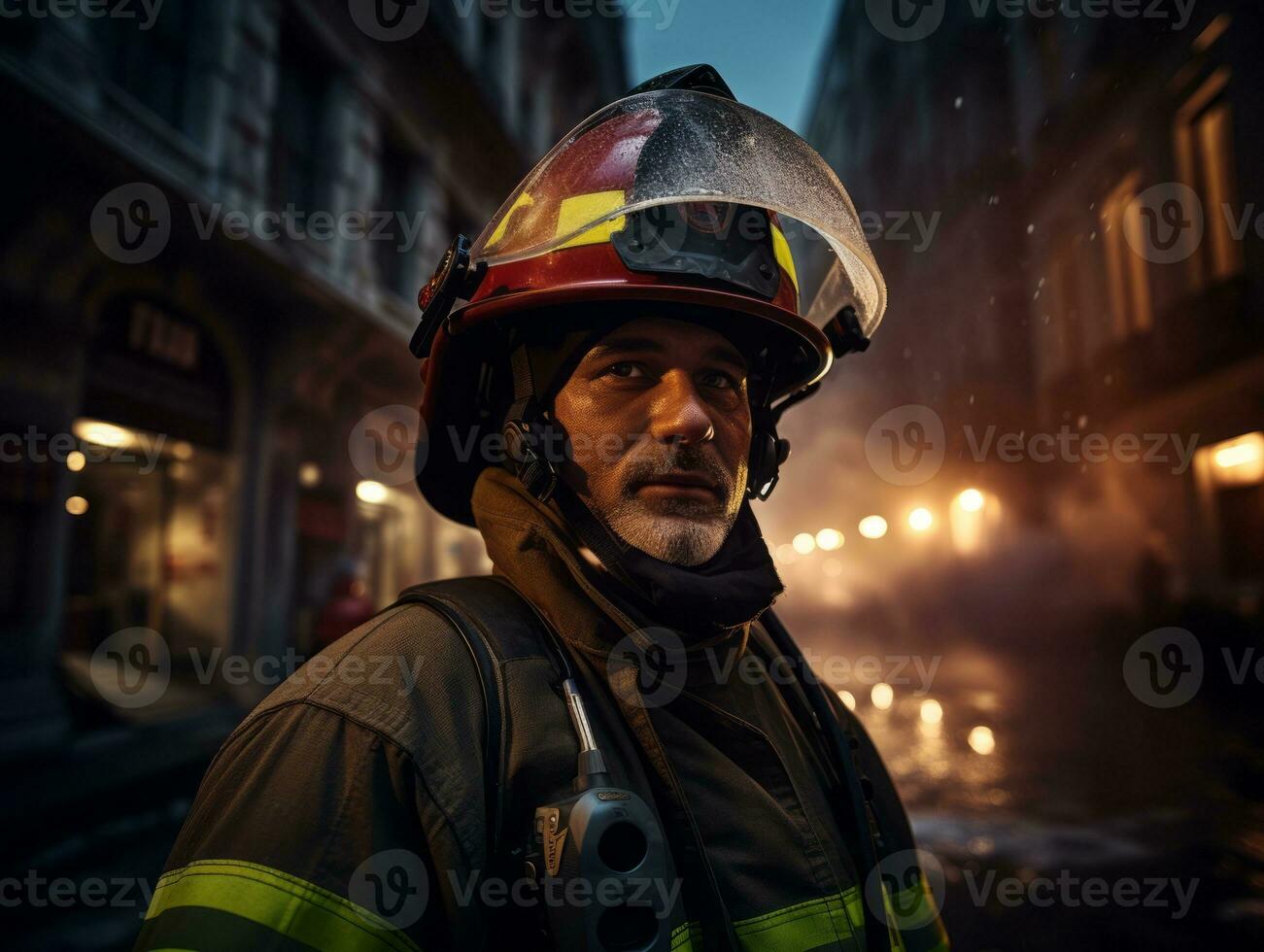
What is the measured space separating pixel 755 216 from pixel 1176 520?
44.7ft

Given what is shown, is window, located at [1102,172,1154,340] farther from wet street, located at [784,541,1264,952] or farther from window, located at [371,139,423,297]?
window, located at [371,139,423,297]

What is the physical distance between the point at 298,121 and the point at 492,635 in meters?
11.2

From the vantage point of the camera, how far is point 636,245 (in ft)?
4.95

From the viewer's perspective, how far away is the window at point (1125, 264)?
44.6 ft

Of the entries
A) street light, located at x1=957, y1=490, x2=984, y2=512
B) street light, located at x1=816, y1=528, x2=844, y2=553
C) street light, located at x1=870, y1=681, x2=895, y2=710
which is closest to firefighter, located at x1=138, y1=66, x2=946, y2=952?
street light, located at x1=870, y1=681, x2=895, y2=710

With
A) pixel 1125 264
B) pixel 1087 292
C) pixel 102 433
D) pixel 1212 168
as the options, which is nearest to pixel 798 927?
pixel 102 433

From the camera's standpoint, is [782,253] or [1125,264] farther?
[1125,264]

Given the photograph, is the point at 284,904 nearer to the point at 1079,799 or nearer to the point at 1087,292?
the point at 1079,799

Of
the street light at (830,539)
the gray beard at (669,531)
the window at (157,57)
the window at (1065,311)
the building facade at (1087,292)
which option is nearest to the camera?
the gray beard at (669,531)

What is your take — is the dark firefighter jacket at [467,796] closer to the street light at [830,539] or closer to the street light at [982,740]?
the street light at [982,740]

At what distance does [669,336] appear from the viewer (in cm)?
→ 154

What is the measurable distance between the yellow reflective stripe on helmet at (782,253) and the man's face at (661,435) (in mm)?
348

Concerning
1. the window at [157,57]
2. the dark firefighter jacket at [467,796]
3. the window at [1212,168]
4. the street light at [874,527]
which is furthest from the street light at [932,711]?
the street light at [874,527]

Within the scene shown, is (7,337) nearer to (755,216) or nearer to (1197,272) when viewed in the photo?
(755,216)
